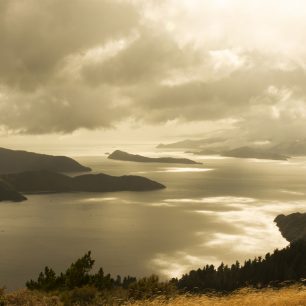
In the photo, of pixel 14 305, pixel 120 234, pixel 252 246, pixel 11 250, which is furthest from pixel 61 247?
pixel 14 305

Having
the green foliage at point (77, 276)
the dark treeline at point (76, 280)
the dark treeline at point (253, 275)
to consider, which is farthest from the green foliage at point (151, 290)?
the dark treeline at point (253, 275)

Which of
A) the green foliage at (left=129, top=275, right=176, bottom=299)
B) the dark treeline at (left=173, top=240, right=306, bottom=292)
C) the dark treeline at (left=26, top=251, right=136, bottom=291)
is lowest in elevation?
the dark treeline at (left=173, top=240, right=306, bottom=292)

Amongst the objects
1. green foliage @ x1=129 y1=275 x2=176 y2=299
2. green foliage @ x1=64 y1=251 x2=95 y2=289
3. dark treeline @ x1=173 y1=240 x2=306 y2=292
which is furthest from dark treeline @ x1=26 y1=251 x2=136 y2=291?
dark treeline @ x1=173 y1=240 x2=306 y2=292

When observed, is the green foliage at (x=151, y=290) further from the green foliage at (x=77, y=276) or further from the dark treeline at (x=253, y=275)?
the dark treeline at (x=253, y=275)

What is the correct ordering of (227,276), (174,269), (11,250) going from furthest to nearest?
(11,250) < (174,269) < (227,276)

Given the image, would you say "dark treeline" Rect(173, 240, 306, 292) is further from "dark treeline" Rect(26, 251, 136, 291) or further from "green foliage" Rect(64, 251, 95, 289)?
"green foliage" Rect(64, 251, 95, 289)

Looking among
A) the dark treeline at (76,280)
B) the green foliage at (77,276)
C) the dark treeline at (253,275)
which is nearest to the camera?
the dark treeline at (76,280)

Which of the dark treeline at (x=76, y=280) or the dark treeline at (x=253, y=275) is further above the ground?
the dark treeline at (x=76, y=280)

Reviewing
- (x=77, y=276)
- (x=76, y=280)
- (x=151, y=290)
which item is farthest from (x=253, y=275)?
(x=151, y=290)

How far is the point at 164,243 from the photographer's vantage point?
581 feet

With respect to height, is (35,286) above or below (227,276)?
above

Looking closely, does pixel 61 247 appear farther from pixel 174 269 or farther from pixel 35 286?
pixel 35 286

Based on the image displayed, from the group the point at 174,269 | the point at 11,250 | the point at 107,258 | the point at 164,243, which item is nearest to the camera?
the point at 174,269

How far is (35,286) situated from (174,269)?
346 feet
